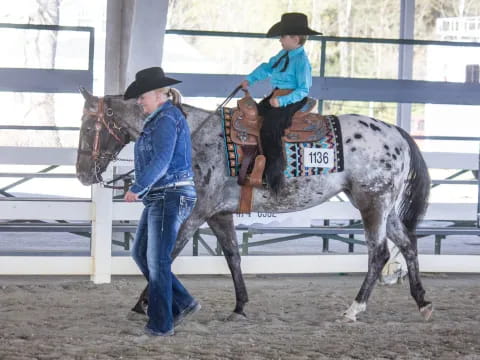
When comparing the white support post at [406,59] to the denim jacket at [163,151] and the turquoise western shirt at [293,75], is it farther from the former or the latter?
the denim jacket at [163,151]

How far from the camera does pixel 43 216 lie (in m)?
7.66

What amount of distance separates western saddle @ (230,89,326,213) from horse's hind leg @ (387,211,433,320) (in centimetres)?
100

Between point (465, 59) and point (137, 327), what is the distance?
9776 mm

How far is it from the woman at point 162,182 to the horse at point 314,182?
64 centimetres

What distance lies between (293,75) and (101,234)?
2503 millimetres

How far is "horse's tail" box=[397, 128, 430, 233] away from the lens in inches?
260

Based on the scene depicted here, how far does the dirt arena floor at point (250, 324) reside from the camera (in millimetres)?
4941

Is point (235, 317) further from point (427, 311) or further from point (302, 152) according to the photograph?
point (427, 311)

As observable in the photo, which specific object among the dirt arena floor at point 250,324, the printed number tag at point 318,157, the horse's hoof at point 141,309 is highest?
the printed number tag at point 318,157

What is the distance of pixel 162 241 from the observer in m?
5.15

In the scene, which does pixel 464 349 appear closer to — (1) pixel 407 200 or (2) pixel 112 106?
(1) pixel 407 200

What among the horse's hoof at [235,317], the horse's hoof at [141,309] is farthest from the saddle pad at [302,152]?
the horse's hoof at [141,309]

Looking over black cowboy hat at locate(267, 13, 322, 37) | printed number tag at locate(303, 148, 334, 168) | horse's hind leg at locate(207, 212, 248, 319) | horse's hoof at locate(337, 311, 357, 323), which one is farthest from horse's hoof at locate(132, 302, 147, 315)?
black cowboy hat at locate(267, 13, 322, 37)

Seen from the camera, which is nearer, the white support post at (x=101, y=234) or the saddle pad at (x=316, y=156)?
the saddle pad at (x=316, y=156)
